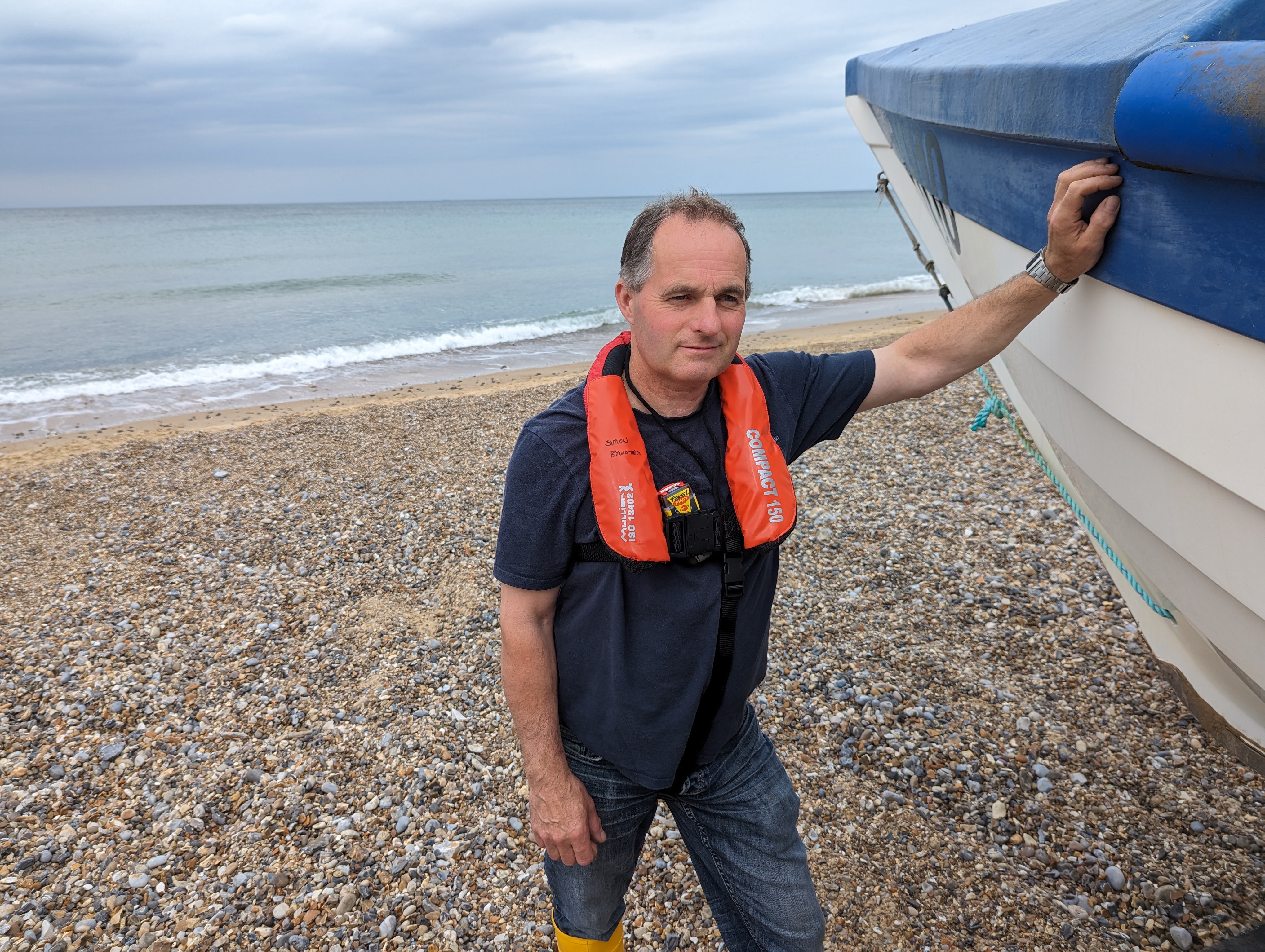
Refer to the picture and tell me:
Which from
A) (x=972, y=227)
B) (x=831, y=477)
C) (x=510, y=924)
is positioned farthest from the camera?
(x=831, y=477)

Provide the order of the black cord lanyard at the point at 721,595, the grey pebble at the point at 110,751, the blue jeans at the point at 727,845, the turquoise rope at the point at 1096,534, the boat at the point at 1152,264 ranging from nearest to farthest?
1. the boat at the point at 1152,264
2. the black cord lanyard at the point at 721,595
3. the blue jeans at the point at 727,845
4. the turquoise rope at the point at 1096,534
5. the grey pebble at the point at 110,751

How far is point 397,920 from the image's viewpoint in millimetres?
3090

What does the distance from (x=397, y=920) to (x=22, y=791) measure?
2141 mm

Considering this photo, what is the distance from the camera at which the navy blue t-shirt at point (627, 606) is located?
185cm

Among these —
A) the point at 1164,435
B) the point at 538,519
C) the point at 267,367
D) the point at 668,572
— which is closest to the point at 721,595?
the point at 668,572

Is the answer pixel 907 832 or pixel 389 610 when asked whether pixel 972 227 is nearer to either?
pixel 907 832

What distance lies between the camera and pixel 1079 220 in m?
1.77

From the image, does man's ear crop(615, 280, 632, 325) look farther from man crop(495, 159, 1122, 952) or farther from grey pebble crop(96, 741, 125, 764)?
grey pebble crop(96, 741, 125, 764)

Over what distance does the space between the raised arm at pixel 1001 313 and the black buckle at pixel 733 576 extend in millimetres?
614

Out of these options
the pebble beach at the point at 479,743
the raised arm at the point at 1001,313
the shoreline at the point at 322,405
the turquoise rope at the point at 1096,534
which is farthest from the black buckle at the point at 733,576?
the shoreline at the point at 322,405

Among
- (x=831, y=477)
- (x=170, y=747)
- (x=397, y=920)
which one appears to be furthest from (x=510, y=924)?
(x=831, y=477)

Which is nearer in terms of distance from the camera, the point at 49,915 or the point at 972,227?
the point at 972,227

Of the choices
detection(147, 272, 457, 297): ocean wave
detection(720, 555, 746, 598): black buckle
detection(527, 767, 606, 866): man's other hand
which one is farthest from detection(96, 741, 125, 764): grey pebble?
detection(147, 272, 457, 297): ocean wave

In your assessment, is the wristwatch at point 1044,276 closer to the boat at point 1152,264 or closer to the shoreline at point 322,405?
the boat at point 1152,264
